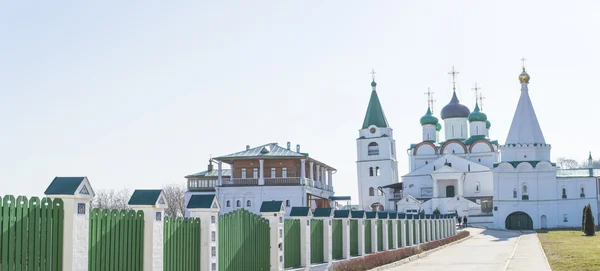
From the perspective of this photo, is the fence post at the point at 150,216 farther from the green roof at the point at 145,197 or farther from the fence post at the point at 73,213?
the fence post at the point at 73,213

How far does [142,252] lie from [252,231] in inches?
166

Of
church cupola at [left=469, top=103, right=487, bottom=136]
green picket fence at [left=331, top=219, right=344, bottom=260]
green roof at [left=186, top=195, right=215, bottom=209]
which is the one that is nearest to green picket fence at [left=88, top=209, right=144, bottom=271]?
green roof at [left=186, top=195, right=215, bottom=209]

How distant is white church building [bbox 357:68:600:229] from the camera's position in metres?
60.7

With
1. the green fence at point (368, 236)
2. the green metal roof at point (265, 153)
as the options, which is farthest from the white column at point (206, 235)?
the green metal roof at point (265, 153)

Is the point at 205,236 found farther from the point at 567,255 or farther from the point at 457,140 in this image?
the point at 457,140

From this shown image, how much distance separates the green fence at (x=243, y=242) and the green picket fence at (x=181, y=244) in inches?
32.2

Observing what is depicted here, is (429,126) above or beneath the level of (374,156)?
above

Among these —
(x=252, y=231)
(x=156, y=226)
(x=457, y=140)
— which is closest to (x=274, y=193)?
(x=457, y=140)

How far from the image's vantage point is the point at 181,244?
11.6 meters

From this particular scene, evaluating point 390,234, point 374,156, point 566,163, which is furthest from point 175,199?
point 566,163

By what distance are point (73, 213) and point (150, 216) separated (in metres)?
1.89

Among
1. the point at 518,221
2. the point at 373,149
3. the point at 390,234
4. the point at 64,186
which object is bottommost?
the point at 518,221

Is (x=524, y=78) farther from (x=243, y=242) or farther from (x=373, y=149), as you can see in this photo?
(x=243, y=242)

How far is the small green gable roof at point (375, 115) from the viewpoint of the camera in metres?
74.8
